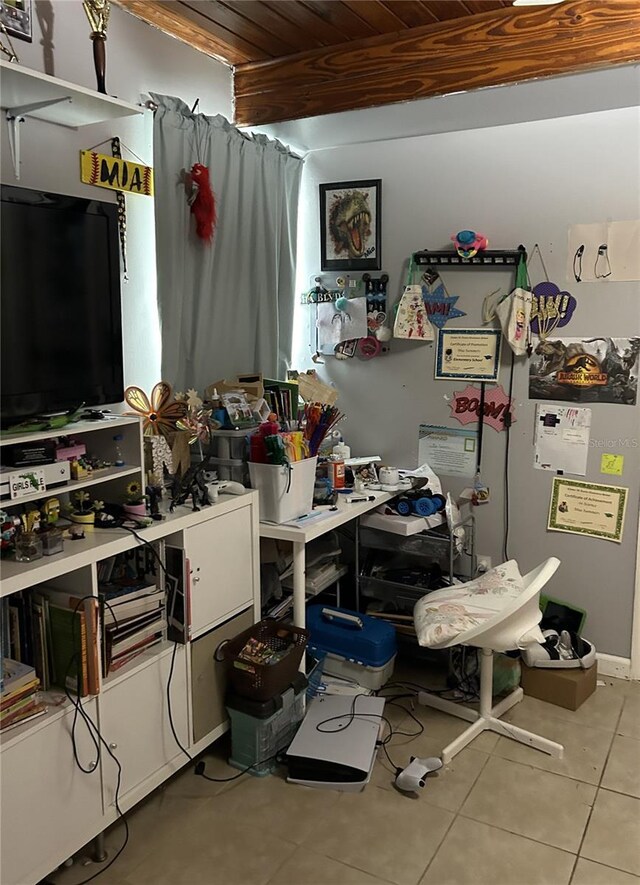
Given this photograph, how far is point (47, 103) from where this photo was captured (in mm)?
1991

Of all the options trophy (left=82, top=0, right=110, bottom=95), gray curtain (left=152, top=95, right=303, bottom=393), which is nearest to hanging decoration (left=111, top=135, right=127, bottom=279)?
gray curtain (left=152, top=95, right=303, bottom=393)

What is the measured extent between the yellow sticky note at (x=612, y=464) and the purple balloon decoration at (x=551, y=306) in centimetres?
57

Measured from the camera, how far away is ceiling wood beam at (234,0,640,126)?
7.56 ft

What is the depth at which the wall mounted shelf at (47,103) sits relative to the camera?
1832mm

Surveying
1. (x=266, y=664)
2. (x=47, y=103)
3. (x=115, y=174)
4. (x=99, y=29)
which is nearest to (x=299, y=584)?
(x=266, y=664)

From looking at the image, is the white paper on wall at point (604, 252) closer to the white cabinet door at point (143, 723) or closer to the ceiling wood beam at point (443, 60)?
the ceiling wood beam at point (443, 60)

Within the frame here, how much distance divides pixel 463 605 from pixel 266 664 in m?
0.72

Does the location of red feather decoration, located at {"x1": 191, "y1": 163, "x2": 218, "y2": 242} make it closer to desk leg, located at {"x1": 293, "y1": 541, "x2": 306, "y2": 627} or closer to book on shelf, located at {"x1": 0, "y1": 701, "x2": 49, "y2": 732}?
desk leg, located at {"x1": 293, "y1": 541, "x2": 306, "y2": 627}

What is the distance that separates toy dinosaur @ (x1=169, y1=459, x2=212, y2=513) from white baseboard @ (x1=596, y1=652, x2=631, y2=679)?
5.97 ft

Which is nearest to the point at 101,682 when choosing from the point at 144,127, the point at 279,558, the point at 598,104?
the point at 279,558

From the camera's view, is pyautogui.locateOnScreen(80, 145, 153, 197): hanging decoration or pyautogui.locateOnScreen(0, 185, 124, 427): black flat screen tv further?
pyautogui.locateOnScreen(80, 145, 153, 197): hanging decoration

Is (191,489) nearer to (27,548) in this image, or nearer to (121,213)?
(27,548)

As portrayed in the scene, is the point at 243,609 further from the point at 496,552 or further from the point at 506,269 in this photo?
the point at 506,269

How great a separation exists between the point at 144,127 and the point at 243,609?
5.58ft
